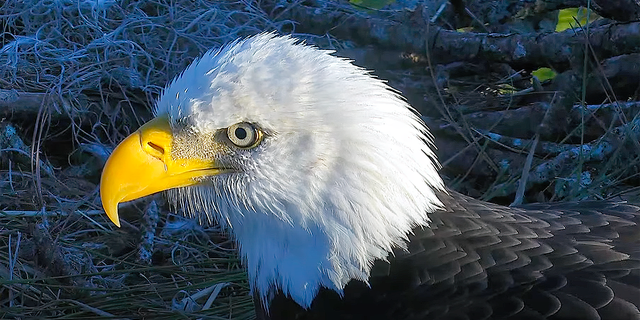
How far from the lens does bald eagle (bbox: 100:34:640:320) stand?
7.87ft

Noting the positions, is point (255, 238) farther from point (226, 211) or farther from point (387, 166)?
point (387, 166)

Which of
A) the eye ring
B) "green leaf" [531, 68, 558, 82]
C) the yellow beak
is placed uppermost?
the eye ring

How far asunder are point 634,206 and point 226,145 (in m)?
1.59

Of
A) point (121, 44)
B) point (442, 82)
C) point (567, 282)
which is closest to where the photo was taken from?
point (567, 282)

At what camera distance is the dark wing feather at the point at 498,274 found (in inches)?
92.9

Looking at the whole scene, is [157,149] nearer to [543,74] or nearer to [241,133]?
[241,133]

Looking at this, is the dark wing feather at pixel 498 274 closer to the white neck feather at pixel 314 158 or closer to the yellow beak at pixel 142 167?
the white neck feather at pixel 314 158

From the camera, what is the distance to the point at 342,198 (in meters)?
2.46

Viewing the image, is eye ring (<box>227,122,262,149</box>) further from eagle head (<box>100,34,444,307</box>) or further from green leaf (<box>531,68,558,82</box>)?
green leaf (<box>531,68,558,82</box>)

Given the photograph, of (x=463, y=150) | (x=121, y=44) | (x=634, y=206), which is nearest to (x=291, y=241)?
(x=634, y=206)

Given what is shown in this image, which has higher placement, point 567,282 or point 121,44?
point 567,282

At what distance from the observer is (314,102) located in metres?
2.41

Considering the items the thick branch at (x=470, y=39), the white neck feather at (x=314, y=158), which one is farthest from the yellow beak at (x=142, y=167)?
the thick branch at (x=470, y=39)

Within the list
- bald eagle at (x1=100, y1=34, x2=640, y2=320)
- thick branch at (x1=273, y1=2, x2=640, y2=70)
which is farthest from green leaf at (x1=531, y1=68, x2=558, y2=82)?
bald eagle at (x1=100, y1=34, x2=640, y2=320)
